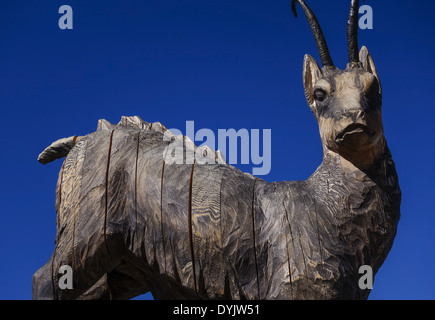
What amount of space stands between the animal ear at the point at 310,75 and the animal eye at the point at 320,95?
0.72 ft

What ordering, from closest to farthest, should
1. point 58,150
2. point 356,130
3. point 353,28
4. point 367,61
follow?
1. point 356,130
2. point 353,28
3. point 367,61
4. point 58,150

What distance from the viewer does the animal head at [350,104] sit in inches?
152

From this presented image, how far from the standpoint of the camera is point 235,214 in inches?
162

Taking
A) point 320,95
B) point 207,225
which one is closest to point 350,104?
point 320,95

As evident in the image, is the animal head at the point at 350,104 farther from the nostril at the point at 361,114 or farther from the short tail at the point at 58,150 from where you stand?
the short tail at the point at 58,150

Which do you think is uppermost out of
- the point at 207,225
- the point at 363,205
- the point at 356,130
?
the point at 356,130

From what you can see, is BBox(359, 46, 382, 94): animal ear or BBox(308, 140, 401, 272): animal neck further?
BBox(359, 46, 382, 94): animal ear

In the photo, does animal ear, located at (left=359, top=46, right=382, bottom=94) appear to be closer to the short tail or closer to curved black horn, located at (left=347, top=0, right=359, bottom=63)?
curved black horn, located at (left=347, top=0, right=359, bottom=63)

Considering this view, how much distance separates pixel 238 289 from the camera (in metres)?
4.05

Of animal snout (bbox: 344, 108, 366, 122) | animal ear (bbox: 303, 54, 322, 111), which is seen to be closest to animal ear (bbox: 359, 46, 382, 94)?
animal ear (bbox: 303, 54, 322, 111)

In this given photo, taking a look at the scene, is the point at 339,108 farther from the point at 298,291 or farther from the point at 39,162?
the point at 39,162

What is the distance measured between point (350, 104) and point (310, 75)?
0.61 m

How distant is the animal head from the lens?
385 centimetres

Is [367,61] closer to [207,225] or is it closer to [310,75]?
[310,75]
